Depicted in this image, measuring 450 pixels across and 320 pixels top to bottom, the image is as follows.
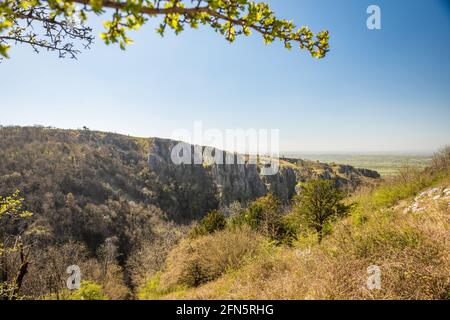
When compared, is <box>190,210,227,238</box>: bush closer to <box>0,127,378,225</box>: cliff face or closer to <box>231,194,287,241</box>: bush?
<box>231,194,287,241</box>: bush

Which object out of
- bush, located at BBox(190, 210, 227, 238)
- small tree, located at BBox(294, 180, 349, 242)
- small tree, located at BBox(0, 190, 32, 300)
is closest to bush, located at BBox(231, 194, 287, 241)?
bush, located at BBox(190, 210, 227, 238)

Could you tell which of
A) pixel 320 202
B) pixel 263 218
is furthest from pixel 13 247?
pixel 263 218

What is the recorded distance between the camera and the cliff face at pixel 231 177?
108938 mm

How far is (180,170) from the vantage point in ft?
374

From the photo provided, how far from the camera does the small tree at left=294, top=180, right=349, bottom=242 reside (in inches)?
490

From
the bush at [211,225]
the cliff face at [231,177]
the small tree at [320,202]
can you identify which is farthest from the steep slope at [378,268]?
the cliff face at [231,177]

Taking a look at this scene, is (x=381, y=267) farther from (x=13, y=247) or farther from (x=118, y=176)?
(x=118, y=176)

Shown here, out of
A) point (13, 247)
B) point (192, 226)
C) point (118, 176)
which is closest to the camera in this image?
point (13, 247)

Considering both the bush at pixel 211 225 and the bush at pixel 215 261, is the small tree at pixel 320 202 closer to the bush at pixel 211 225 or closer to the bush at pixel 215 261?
the bush at pixel 215 261

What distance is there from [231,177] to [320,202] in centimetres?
10494

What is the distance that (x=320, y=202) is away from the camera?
12.5 meters

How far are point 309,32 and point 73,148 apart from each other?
108512 mm

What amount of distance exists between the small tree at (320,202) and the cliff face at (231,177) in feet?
308
